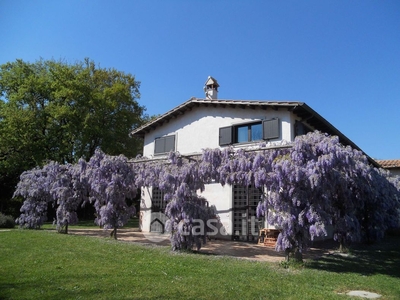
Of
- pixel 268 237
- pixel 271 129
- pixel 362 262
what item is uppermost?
pixel 271 129

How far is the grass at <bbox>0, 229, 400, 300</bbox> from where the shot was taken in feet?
16.8

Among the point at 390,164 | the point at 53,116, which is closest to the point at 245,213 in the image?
the point at 390,164

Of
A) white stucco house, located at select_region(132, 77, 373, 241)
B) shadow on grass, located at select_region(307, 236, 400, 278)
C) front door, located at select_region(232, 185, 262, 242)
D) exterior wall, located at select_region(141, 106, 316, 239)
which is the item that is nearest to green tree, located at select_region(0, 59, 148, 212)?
exterior wall, located at select_region(141, 106, 316, 239)

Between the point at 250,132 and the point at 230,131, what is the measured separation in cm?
102

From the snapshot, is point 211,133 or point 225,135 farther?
point 211,133

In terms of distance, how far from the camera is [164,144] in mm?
16812

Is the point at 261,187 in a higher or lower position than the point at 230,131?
lower

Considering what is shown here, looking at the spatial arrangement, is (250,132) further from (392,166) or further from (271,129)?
(392,166)

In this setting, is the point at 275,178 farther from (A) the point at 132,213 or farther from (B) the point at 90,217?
(B) the point at 90,217

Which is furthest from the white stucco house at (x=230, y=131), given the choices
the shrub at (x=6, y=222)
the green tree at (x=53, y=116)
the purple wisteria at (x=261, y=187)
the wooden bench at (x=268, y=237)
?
the green tree at (x=53, y=116)

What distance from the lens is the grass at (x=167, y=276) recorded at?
513 centimetres

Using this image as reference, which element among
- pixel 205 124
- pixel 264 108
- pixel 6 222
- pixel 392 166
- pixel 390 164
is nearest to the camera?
pixel 264 108

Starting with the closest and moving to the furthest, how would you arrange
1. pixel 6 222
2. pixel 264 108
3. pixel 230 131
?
pixel 264 108 → pixel 230 131 → pixel 6 222

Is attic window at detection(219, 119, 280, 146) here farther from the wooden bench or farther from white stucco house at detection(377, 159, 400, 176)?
white stucco house at detection(377, 159, 400, 176)
